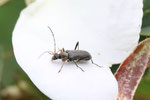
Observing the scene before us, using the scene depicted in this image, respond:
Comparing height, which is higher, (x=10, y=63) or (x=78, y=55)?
(x=78, y=55)

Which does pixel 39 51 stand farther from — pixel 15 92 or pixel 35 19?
pixel 15 92

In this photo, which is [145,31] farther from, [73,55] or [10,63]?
[10,63]

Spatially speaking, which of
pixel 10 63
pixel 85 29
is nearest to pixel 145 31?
pixel 85 29

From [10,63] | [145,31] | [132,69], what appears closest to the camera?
[132,69]

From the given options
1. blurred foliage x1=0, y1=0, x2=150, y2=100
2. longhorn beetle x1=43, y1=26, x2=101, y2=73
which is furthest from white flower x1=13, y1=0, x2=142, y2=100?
blurred foliage x1=0, y1=0, x2=150, y2=100

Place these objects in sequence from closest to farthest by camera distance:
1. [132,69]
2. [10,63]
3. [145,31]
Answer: [132,69]
[145,31]
[10,63]

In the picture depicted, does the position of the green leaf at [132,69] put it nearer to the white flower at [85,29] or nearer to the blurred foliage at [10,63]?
the white flower at [85,29]

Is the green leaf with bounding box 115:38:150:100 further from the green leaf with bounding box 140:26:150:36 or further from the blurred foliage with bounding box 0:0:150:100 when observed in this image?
the blurred foliage with bounding box 0:0:150:100

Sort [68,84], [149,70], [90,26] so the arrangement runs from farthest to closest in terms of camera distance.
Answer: [149,70]
[90,26]
[68,84]

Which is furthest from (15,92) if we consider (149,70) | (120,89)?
(120,89)
